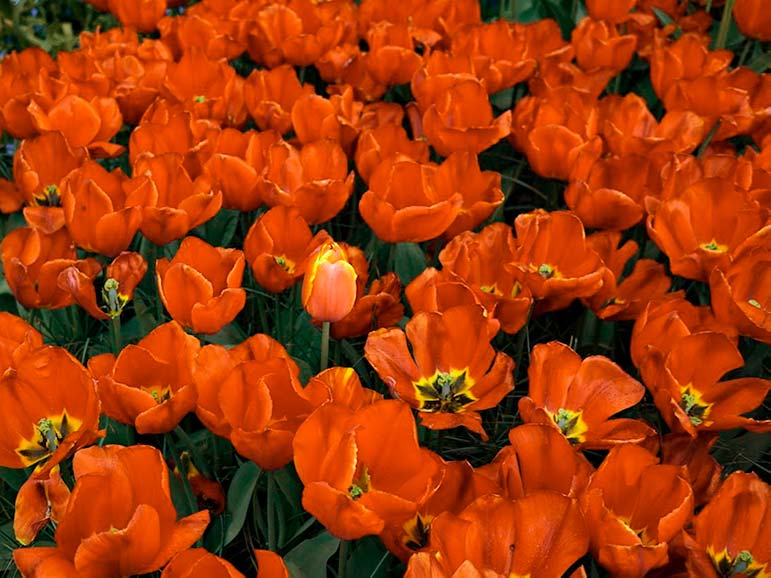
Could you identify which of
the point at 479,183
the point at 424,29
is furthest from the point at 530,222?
the point at 424,29

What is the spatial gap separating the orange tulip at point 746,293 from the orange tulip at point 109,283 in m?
0.72

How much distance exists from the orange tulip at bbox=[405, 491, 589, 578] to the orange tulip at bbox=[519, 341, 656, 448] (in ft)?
0.65

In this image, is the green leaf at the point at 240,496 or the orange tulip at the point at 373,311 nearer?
the green leaf at the point at 240,496

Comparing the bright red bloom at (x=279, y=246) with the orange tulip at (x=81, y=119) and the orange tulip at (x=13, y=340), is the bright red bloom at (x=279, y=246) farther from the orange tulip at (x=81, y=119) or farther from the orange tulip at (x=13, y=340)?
the orange tulip at (x=81, y=119)

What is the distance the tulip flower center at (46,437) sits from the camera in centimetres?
99

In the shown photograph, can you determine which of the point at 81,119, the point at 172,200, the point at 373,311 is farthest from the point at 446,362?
the point at 81,119

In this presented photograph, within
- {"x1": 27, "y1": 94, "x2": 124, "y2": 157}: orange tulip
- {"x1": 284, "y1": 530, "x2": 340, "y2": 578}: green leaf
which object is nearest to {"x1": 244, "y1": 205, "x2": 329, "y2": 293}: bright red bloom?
{"x1": 284, "y1": 530, "x2": 340, "y2": 578}: green leaf

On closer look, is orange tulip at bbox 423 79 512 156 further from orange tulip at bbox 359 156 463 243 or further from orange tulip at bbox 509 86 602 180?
orange tulip at bbox 359 156 463 243

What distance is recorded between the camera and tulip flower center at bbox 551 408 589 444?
1.01 m

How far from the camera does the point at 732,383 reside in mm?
1046

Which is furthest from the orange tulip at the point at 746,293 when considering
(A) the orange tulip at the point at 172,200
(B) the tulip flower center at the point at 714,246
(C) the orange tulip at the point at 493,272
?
(A) the orange tulip at the point at 172,200

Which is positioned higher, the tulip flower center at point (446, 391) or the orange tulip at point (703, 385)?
the orange tulip at point (703, 385)

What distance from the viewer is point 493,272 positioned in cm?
125

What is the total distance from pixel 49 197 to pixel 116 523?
0.79 meters
